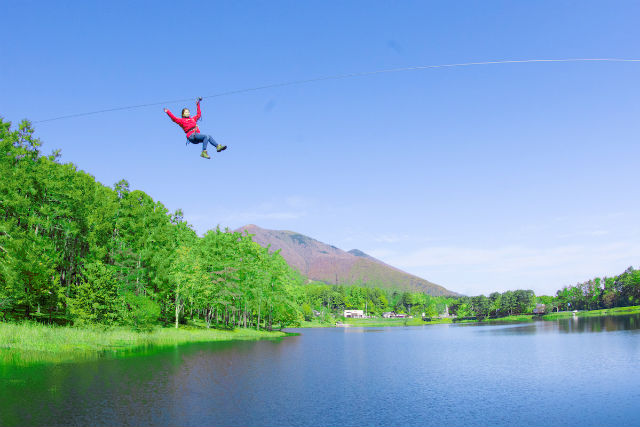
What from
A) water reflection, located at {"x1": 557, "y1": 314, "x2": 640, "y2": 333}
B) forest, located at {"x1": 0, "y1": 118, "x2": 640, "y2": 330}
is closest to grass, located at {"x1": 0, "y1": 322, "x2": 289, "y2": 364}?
forest, located at {"x1": 0, "y1": 118, "x2": 640, "y2": 330}

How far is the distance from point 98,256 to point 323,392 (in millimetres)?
46072

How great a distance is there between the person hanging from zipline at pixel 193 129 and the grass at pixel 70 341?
3002 cm

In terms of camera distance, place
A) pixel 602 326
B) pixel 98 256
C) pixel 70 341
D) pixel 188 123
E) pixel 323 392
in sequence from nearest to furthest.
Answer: pixel 188 123 < pixel 323 392 < pixel 70 341 < pixel 98 256 < pixel 602 326

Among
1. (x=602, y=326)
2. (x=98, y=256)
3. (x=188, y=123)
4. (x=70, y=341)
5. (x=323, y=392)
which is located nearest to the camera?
(x=188, y=123)

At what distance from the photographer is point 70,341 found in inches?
1900

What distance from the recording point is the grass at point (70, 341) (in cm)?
4026

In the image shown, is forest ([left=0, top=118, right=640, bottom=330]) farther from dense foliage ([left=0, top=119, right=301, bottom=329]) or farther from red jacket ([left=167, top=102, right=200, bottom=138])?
red jacket ([left=167, top=102, right=200, bottom=138])

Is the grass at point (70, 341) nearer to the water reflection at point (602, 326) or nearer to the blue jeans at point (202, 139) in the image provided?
the blue jeans at point (202, 139)

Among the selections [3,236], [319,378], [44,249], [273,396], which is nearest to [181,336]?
[44,249]

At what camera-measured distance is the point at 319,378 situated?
126ft

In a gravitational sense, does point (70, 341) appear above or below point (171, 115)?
below

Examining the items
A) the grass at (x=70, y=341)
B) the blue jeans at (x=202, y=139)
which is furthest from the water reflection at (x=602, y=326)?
the blue jeans at (x=202, y=139)

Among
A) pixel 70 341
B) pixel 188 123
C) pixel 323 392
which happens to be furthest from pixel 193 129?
pixel 70 341

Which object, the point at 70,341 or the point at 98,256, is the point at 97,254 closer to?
the point at 98,256
